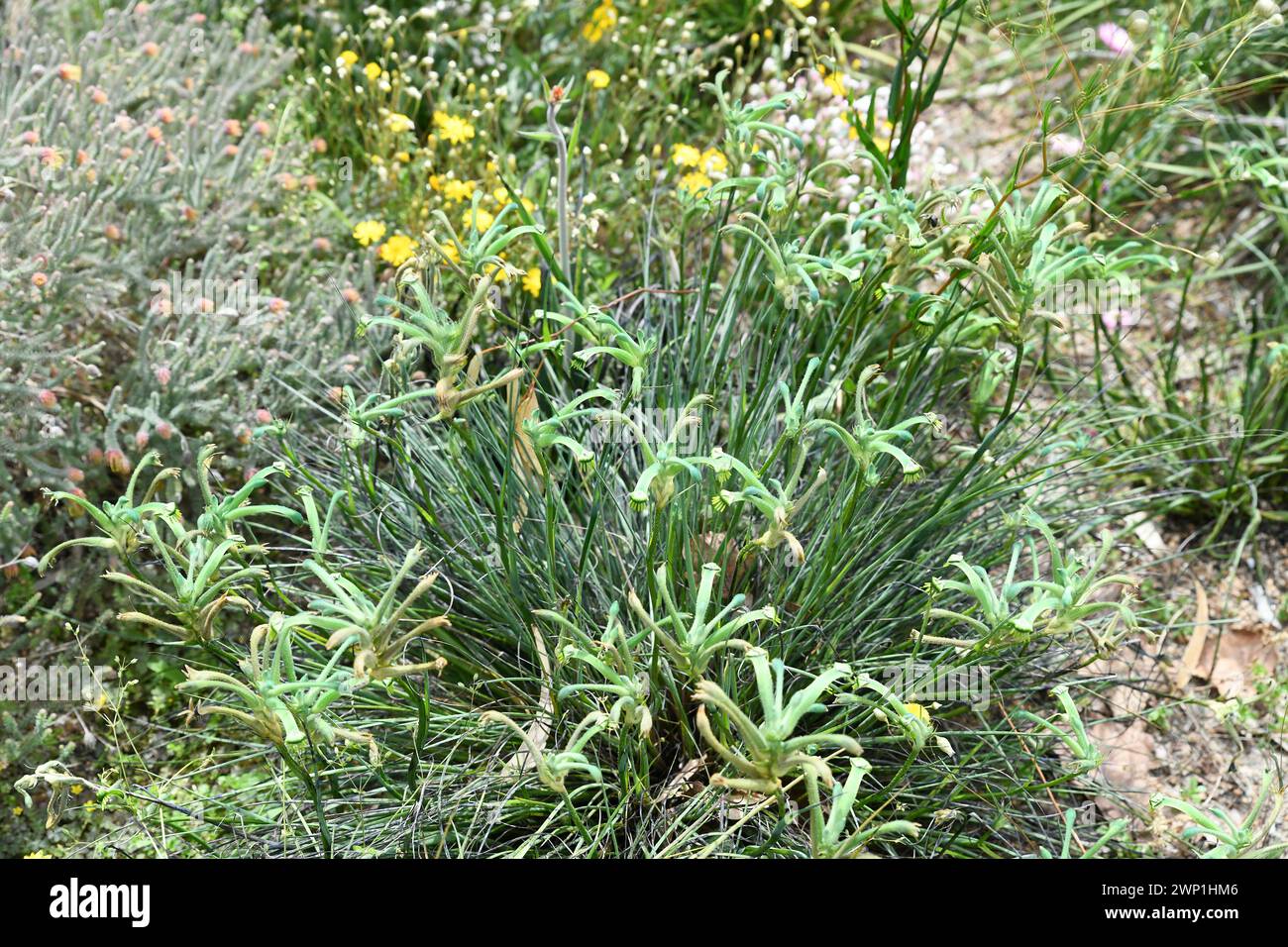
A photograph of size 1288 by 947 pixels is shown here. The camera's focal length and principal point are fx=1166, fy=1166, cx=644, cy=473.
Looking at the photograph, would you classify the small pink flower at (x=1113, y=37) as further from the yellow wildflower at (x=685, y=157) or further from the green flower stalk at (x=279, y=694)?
the green flower stalk at (x=279, y=694)

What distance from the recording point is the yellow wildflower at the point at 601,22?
13.4ft

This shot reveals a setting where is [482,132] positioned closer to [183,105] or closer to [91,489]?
[183,105]

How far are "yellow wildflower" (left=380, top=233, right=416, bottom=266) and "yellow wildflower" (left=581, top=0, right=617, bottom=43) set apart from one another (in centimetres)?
121

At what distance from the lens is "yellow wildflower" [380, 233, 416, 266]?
3359 mm

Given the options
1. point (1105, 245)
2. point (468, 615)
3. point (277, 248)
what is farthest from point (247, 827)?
point (1105, 245)

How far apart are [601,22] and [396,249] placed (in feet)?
4.33

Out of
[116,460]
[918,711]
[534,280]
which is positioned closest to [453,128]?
[534,280]

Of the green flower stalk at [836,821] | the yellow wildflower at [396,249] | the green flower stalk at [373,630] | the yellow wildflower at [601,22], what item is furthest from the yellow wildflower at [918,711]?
the yellow wildflower at [601,22]

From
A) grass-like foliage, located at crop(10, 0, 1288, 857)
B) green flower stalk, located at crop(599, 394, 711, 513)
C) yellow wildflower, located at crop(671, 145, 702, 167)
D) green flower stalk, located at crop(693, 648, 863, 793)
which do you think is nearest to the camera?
green flower stalk, located at crop(693, 648, 863, 793)

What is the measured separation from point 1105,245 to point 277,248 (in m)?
2.67

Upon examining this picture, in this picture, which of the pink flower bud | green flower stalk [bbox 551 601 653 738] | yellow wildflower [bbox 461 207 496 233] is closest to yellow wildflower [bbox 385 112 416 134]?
yellow wildflower [bbox 461 207 496 233]

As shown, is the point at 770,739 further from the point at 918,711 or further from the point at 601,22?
the point at 601,22

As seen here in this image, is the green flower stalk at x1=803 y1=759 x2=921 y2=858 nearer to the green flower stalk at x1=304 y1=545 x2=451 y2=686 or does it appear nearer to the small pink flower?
the green flower stalk at x1=304 y1=545 x2=451 y2=686

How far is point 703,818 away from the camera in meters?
2.23
